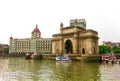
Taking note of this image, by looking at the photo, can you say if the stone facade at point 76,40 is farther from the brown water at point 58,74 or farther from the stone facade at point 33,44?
the stone facade at point 33,44

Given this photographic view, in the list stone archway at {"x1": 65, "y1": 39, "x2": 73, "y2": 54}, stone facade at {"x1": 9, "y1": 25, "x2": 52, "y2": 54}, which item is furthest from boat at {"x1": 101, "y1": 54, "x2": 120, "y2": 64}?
stone facade at {"x1": 9, "y1": 25, "x2": 52, "y2": 54}

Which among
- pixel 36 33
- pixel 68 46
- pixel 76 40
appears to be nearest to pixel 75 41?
pixel 76 40

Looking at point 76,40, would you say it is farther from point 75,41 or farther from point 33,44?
point 33,44

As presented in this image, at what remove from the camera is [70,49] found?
92.6 meters

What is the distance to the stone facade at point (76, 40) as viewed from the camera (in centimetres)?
7881

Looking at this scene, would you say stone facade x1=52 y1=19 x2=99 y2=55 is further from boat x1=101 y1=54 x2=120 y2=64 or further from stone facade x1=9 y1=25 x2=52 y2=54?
stone facade x1=9 y1=25 x2=52 y2=54

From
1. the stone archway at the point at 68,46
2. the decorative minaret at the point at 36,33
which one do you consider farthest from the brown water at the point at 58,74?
the decorative minaret at the point at 36,33

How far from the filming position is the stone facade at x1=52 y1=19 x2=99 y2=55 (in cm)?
7881

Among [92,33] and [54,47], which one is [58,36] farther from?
[92,33]

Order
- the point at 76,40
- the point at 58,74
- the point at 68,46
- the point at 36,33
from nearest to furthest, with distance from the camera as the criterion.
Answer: the point at 58,74 < the point at 76,40 < the point at 68,46 < the point at 36,33

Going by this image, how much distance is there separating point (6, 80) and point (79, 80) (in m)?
7.27

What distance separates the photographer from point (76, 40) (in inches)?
3278

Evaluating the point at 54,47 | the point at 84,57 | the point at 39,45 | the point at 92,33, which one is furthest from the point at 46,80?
the point at 39,45

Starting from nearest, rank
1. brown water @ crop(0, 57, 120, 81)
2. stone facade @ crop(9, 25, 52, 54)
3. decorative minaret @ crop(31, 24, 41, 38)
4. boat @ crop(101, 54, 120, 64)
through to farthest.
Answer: brown water @ crop(0, 57, 120, 81) → boat @ crop(101, 54, 120, 64) → stone facade @ crop(9, 25, 52, 54) → decorative minaret @ crop(31, 24, 41, 38)
